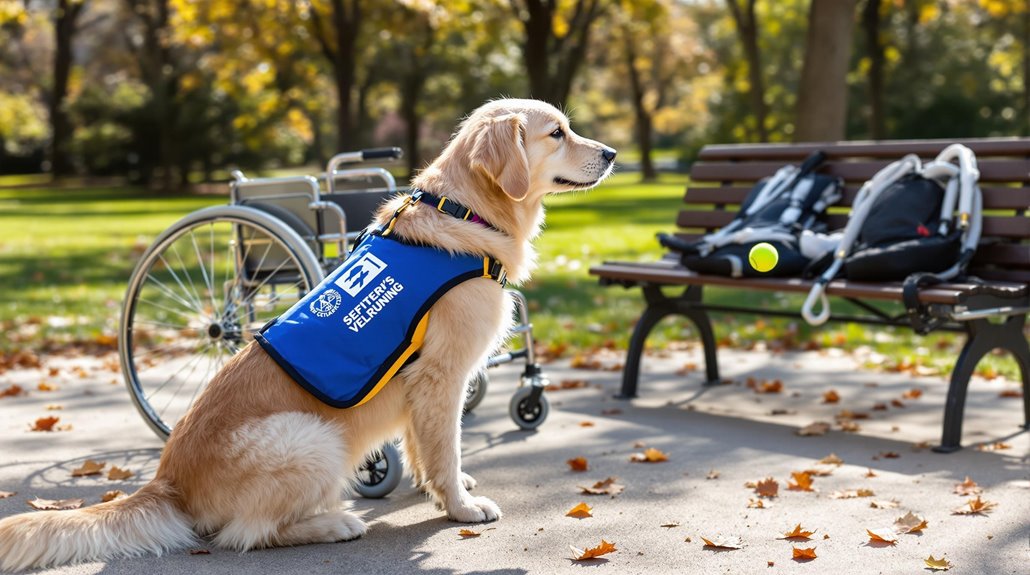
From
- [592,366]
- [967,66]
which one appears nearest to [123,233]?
[592,366]

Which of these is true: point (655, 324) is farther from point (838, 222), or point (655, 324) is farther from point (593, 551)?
point (593, 551)

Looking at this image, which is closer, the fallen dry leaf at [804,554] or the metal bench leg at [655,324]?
the fallen dry leaf at [804,554]

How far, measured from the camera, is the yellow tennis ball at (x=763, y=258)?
17.4ft

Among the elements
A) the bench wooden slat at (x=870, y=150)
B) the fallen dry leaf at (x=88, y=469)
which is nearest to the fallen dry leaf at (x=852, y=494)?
the bench wooden slat at (x=870, y=150)

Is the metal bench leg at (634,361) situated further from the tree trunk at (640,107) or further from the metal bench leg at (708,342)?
the tree trunk at (640,107)

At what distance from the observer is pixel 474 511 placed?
3852mm

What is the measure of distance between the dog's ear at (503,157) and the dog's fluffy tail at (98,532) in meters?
1.53

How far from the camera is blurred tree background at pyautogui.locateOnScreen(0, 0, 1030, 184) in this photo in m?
22.7

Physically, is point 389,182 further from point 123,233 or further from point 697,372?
point 123,233

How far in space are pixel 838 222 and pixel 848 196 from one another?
167 mm

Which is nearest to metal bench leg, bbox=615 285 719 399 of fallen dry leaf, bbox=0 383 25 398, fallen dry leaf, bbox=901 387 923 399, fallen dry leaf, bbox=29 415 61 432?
fallen dry leaf, bbox=901 387 923 399

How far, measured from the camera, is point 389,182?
17.0 ft

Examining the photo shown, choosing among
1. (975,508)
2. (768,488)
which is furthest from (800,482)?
(975,508)

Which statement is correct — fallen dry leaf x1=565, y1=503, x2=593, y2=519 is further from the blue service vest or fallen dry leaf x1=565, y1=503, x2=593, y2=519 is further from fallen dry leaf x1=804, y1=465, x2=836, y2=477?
fallen dry leaf x1=804, y1=465, x2=836, y2=477
